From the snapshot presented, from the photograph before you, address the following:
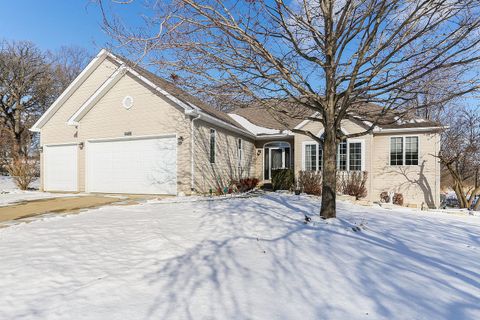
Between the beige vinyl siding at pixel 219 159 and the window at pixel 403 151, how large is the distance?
750 centimetres

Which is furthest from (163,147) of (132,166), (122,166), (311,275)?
(311,275)

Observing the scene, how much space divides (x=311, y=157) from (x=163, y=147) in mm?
7528

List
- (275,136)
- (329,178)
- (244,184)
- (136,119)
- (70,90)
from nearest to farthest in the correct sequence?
1. (329,178)
2. (136,119)
3. (244,184)
4. (70,90)
5. (275,136)

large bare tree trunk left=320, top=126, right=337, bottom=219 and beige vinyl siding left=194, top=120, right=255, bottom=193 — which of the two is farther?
beige vinyl siding left=194, top=120, right=255, bottom=193

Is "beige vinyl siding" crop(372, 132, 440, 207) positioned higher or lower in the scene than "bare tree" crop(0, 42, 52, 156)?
lower

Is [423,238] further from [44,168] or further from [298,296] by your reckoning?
[44,168]

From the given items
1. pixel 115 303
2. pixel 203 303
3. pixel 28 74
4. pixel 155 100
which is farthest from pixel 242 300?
pixel 28 74

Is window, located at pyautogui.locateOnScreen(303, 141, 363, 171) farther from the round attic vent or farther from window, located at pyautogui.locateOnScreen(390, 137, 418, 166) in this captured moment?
the round attic vent

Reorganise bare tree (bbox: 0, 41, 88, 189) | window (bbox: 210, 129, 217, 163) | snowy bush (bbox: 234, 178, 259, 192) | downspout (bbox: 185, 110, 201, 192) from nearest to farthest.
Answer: downspout (bbox: 185, 110, 201, 192) < window (bbox: 210, 129, 217, 163) < snowy bush (bbox: 234, 178, 259, 192) < bare tree (bbox: 0, 41, 88, 189)

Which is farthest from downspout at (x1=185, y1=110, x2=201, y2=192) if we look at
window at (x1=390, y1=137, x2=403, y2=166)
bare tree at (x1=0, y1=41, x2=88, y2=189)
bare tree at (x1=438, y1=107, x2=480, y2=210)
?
bare tree at (x1=0, y1=41, x2=88, y2=189)

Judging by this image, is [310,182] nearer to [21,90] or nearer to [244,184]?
[244,184]

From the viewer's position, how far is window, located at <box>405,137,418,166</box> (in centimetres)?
1348

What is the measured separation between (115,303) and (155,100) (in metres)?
10.3

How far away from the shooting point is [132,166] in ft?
40.7
